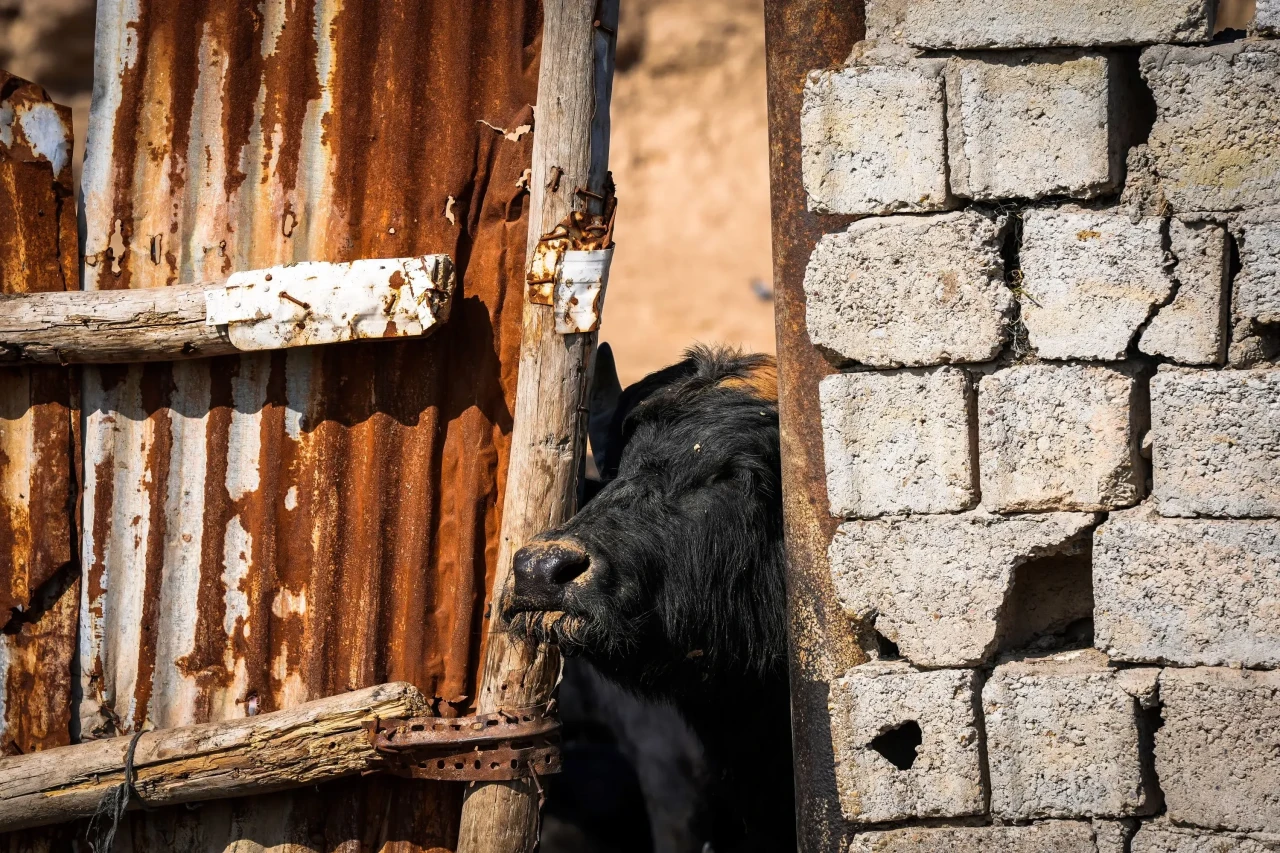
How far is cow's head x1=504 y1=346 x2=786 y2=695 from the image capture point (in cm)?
329

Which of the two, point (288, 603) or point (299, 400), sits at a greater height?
point (299, 400)

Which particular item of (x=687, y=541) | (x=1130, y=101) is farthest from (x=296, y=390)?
(x=1130, y=101)

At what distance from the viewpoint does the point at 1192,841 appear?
278 centimetres

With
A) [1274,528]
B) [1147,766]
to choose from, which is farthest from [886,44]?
[1147,766]

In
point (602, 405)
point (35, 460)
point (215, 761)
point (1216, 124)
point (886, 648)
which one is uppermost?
point (1216, 124)

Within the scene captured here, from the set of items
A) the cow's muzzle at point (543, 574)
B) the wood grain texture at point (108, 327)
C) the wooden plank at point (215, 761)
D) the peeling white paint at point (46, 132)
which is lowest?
the wooden plank at point (215, 761)

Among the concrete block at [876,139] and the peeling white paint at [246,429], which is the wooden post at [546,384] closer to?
the concrete block at [876,139]

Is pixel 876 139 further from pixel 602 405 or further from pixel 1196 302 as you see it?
pixel 602 405

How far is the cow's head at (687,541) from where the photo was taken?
10.8 feet

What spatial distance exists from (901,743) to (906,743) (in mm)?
13

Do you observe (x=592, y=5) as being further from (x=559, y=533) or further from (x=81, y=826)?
(x=81, y=826)

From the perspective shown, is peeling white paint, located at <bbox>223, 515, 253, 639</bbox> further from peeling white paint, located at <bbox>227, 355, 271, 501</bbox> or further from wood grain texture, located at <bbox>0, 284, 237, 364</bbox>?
wood grain texture, located at <bbox>0, 284, 237, 364</bbox>

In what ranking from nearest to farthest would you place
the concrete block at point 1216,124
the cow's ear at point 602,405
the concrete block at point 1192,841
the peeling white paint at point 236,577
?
1. the concrete block at point 1216,124
2. the concrete block at point 1192,841
3. the peeling white paint at point 236,577
4. the cow's ear at point 602,405

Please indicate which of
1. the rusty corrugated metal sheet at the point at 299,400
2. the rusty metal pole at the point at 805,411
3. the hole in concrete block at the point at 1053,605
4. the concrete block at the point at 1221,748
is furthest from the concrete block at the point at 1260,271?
the rusty corrugated metal sheet at the point at 299,400
